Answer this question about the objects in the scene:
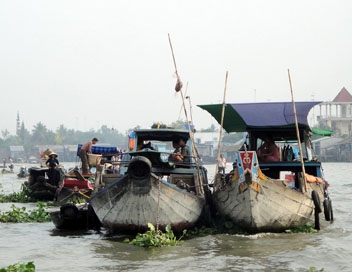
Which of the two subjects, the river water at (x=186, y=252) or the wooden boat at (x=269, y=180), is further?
the wooden boat at (x=269, y=180)

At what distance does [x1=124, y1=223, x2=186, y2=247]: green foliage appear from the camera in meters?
10.0

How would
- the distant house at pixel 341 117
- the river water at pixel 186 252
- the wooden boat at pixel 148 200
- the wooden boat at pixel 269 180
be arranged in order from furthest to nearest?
the distant house at pixel 341 117
the wooden boat at pixel 269 180
the wooden boat at pixel 148 200
the river water at pixel 186 252

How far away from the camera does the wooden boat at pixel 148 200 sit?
9.95 m

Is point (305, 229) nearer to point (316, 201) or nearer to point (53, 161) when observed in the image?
point (316, 201)

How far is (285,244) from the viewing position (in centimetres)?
1043

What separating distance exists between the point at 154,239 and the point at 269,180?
2.00 m

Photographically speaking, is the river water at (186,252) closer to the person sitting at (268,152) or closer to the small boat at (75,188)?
the person sitting at (268,152)

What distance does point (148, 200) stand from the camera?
396 inches

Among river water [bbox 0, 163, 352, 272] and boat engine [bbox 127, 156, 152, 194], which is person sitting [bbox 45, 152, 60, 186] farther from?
boat engine [bbox 127, 156, 152, 194]

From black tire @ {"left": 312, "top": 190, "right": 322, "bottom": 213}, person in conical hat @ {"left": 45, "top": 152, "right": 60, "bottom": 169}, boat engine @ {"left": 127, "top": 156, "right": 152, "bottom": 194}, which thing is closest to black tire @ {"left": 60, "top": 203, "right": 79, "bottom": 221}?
boat engine @ {"left": 127, "top": 156, "right": 152, "bottom": 194}

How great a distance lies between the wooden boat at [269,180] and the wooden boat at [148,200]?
584 mm

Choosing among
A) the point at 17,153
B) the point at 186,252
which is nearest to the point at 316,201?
the point at 186,252

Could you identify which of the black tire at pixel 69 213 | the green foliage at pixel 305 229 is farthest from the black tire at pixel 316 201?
the black tire at pixel 69 213

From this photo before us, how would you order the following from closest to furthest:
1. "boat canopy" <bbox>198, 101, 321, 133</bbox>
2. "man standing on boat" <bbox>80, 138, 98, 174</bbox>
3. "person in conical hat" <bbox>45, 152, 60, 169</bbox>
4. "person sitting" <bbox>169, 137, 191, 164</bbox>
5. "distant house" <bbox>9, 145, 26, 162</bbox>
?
"boat canopy" <bbox>198, 101, 321, 133</bbox> → "person sitting" <bbox>169, 137, 191, 164</bbox> → "man standing on boat" <bbox>80, 138, 98, 174</bbox> → "person in conical hat" <bbox>45, 152, 60, 169</bbox> → "distant house" <bbox>9, 145, 26, 162</bbox>
